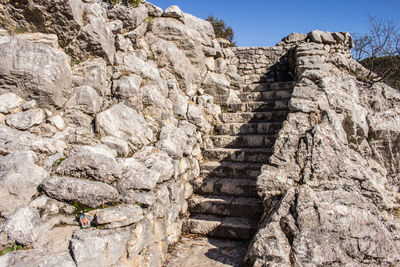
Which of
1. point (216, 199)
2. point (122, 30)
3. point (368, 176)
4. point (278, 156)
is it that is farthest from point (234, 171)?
point (122, 30)

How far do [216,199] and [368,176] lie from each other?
1.83 m

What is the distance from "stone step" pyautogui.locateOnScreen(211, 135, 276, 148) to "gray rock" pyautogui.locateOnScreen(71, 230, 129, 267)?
2.58 meters

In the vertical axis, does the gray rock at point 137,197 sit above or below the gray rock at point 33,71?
below

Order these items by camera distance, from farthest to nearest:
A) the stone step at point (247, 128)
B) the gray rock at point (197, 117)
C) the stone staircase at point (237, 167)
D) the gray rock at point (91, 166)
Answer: the stone step at point (247, 128)
the gray rock at point (197, 117)
the stone staircase at point (237, 167)
the gray rock at point (91, 166)

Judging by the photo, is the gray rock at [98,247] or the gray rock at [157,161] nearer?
the gray rock at [98,247]

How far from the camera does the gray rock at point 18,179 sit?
6.16 ft

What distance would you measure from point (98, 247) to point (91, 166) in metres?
0.69

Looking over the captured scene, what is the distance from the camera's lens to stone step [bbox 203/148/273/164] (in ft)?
13.1

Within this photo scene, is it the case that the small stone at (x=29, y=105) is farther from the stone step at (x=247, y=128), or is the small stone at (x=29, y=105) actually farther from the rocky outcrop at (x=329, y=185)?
the stone step at (x=247, y=128)

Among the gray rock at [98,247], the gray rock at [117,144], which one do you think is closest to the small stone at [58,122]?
the gray rock at [117,144]

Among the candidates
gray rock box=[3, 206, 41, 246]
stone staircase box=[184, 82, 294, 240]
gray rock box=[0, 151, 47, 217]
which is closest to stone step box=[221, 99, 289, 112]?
stone staircase box=[184, 82, 294, 240]

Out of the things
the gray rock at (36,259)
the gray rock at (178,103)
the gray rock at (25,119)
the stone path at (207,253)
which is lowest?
the stone path at (207,253)

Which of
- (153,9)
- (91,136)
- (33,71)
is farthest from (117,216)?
(153,9)

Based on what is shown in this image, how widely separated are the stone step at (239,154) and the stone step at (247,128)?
1.44ft
